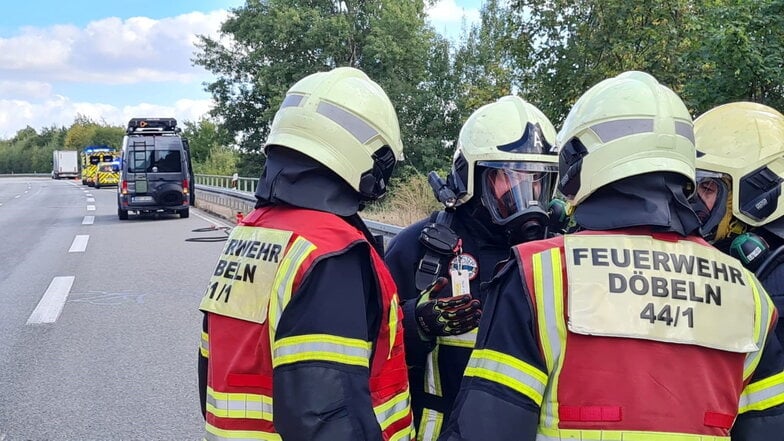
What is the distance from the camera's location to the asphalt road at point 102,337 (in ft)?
15.7

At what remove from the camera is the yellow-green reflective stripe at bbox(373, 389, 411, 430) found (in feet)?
6.22

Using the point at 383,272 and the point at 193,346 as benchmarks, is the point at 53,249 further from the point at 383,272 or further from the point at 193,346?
the point at 383,272

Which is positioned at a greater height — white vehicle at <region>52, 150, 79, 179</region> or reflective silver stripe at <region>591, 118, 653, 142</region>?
reflective silver stripe at <region>591, 118, 653, 142</region>

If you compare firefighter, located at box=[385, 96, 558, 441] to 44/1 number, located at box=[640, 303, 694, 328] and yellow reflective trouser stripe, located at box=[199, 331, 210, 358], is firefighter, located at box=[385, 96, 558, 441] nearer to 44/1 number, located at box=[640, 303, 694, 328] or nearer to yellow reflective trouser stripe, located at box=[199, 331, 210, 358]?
yellow reflective trouser stripe, located at box=[199, 331, 210, 358]

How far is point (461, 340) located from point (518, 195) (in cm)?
62

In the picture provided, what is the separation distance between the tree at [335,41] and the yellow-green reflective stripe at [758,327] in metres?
28.9

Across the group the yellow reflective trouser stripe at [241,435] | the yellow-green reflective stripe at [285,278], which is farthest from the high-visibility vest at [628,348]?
the yellow reflective trouser stripe at [241,435]

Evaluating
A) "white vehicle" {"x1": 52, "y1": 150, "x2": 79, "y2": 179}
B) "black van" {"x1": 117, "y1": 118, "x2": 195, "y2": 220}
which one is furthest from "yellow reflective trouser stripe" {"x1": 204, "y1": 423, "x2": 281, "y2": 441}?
"white vehicle" {"x1": 52, "y1": 150, "x2": 79, "y2": 179}

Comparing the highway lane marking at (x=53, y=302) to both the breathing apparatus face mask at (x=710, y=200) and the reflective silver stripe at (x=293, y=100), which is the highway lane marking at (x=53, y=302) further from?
the breathing apparatus face mask at (x=710, y=200)

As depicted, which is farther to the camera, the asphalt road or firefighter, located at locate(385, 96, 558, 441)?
the asphalt road

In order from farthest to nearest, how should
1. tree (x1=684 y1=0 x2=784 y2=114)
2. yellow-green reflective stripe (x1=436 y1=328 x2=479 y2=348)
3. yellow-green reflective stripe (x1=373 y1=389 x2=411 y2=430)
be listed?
tree (x1=684 y1=0 x2=784 y2=114) → yellow-green reflective stripe (x1=436 y1=328 x2=479 y2=348) → yellow-green reflective stripe (x1=373 y1=389 x2=411 y2=430)

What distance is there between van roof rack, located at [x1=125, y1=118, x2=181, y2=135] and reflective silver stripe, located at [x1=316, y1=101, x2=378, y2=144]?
1809 cm

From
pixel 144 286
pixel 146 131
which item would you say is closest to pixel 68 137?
pixel 146 131

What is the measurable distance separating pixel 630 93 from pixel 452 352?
1.13 metres
